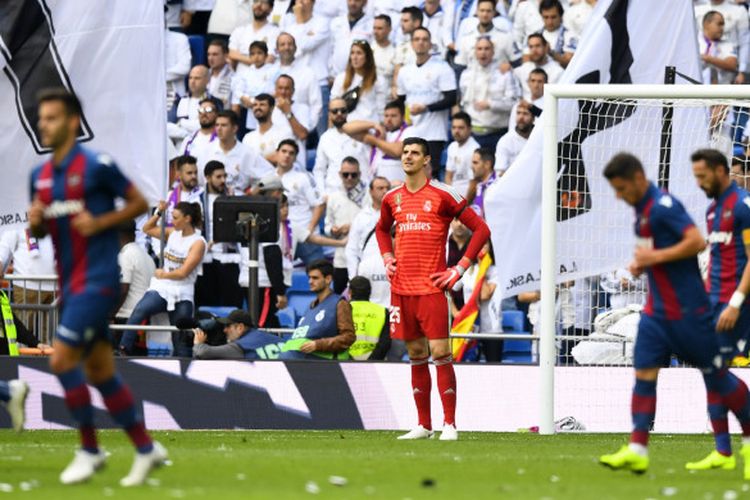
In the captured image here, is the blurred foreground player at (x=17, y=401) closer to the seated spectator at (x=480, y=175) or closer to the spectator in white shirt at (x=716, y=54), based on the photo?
the seated spectator at (x=480, y=175)

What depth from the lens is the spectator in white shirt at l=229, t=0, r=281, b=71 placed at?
24391mm

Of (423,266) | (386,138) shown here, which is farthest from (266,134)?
(423,266)

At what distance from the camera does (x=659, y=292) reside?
35.0ft

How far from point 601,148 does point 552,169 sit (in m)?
1.37

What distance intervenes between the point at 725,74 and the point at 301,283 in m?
6.12

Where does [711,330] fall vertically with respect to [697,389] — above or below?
above

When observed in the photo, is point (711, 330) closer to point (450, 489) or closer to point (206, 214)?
point (450, 489)

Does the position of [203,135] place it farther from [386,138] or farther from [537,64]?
[537,64]

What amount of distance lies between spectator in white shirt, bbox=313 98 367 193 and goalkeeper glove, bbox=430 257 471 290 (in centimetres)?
770

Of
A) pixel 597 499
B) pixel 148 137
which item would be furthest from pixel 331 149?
pixel 597 499

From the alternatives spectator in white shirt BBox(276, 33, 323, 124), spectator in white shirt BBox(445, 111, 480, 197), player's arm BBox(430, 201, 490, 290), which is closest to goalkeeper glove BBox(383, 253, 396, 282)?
player's arm BBox(430, 201, 490, 290)

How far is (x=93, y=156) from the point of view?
9703mm

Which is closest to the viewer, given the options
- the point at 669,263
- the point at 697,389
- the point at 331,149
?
the point at 669,263

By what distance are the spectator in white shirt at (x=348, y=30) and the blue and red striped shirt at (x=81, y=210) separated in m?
14.1
